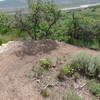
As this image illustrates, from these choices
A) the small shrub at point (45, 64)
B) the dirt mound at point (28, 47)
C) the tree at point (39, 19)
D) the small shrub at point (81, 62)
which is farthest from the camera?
the tree at point (39, 19)

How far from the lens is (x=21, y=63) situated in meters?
4.77

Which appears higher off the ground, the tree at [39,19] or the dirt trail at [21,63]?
the tree at [39,19]

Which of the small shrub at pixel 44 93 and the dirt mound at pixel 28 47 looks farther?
the dirt mound at pixel 28 47

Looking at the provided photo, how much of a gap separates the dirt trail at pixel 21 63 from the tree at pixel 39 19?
0.76 meters

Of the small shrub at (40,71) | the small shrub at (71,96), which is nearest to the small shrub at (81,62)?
the small shrub at (40,71)

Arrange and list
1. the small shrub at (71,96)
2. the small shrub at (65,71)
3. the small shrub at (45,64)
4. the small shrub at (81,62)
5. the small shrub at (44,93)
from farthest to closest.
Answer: the small shrub at (45,64), the small shrub at (81,62), the small shrub at (65,71), the small shrub at (44,93), the small shrub at (71,96)

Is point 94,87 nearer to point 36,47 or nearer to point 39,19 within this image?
point 36,47

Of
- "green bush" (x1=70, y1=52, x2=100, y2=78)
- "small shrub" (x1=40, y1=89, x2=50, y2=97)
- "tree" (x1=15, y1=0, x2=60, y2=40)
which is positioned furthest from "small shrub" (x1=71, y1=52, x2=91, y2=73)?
"tree" (x1=15, y1=0, x2=60, y2=40)

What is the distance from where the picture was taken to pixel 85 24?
7102 mm

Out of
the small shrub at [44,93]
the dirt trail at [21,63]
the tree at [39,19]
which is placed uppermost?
the tree at [39,19]

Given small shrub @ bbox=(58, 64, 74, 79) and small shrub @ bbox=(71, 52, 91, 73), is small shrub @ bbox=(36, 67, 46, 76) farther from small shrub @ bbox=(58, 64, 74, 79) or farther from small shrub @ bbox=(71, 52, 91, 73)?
small shrub @ bbox=(71, 52, 91, 73)

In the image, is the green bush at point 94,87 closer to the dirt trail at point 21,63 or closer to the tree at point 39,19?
the dirt trail at point 21,63

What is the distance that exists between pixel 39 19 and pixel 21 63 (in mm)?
2533

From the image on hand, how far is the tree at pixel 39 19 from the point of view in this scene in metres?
6.32
